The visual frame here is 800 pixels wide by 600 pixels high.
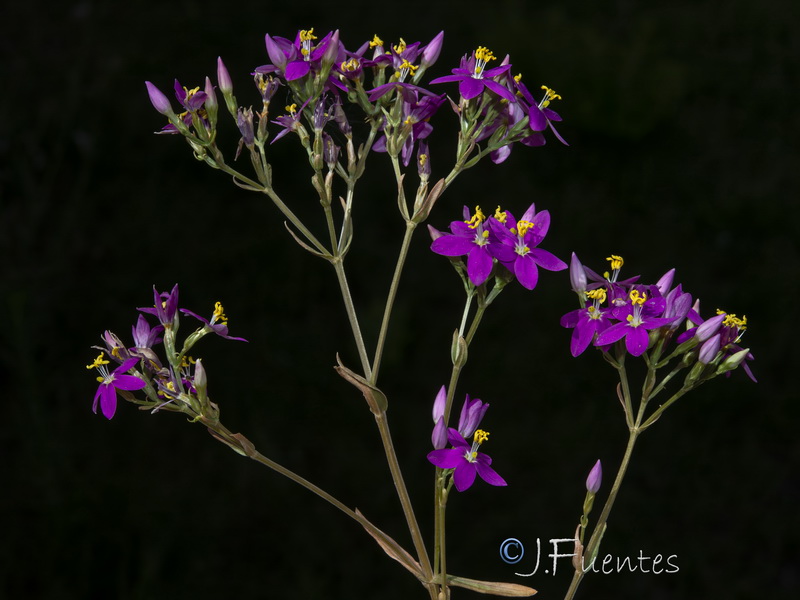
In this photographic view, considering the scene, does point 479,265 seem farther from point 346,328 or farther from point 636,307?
point 346,328

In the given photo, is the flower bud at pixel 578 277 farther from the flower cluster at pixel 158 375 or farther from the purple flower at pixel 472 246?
the flower cluster at pixel 158 375

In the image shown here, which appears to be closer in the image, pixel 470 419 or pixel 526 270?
pixel 526 270

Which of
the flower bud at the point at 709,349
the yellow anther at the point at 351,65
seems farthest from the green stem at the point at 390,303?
the flower bud at the point at 709,349

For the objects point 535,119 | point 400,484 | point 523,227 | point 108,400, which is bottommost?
point 400,484

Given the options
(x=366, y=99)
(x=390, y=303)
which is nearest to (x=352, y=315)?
(x=390, y=303)

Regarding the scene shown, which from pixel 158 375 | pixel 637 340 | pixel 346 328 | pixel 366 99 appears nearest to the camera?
pixel 637 340

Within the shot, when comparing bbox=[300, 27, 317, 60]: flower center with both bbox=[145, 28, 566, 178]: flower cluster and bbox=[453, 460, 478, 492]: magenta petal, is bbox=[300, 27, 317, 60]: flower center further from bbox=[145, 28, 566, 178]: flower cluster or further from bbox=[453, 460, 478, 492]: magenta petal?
bbox=[453, 460, 478, 492]: magenta petal

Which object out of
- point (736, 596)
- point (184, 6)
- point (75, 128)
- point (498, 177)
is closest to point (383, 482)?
point (736, 596)

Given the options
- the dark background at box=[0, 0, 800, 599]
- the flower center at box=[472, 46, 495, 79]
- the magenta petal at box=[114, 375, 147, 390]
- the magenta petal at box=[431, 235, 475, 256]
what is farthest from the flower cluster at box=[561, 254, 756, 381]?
the dark background at box=[0, 0, 800, 599]

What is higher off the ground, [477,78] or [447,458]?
[477,78]
